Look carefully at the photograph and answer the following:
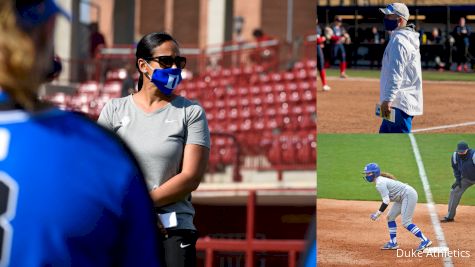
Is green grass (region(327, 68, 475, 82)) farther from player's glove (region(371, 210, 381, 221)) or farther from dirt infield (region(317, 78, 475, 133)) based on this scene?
player's glove (region(371, 210, 381, 221))

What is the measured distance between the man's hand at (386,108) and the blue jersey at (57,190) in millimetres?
4541

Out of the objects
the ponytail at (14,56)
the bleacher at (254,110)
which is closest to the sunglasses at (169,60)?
the ponytail at (14,56)

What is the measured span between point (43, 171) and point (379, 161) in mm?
Result: 4954

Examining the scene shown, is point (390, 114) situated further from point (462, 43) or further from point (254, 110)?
point (254, 110)

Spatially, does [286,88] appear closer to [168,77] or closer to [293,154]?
[293,154]

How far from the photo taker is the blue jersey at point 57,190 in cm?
125

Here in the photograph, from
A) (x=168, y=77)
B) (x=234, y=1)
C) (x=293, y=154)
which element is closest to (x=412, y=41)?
(x=168, y=77)

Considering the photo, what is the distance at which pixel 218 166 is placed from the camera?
→ 13.4 metres

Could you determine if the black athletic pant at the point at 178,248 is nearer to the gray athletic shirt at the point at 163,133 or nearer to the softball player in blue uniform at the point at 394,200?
the gray athletic shirt at the point at 163,133

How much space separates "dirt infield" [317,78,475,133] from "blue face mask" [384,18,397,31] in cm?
44

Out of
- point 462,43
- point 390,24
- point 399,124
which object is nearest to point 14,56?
point 390,24

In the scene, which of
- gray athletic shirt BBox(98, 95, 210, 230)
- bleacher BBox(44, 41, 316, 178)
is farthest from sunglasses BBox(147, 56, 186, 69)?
bleacher BBox(44, 41, 316, 178)

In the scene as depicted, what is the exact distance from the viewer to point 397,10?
5.69m

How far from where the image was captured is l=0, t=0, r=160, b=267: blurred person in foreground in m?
1.24
